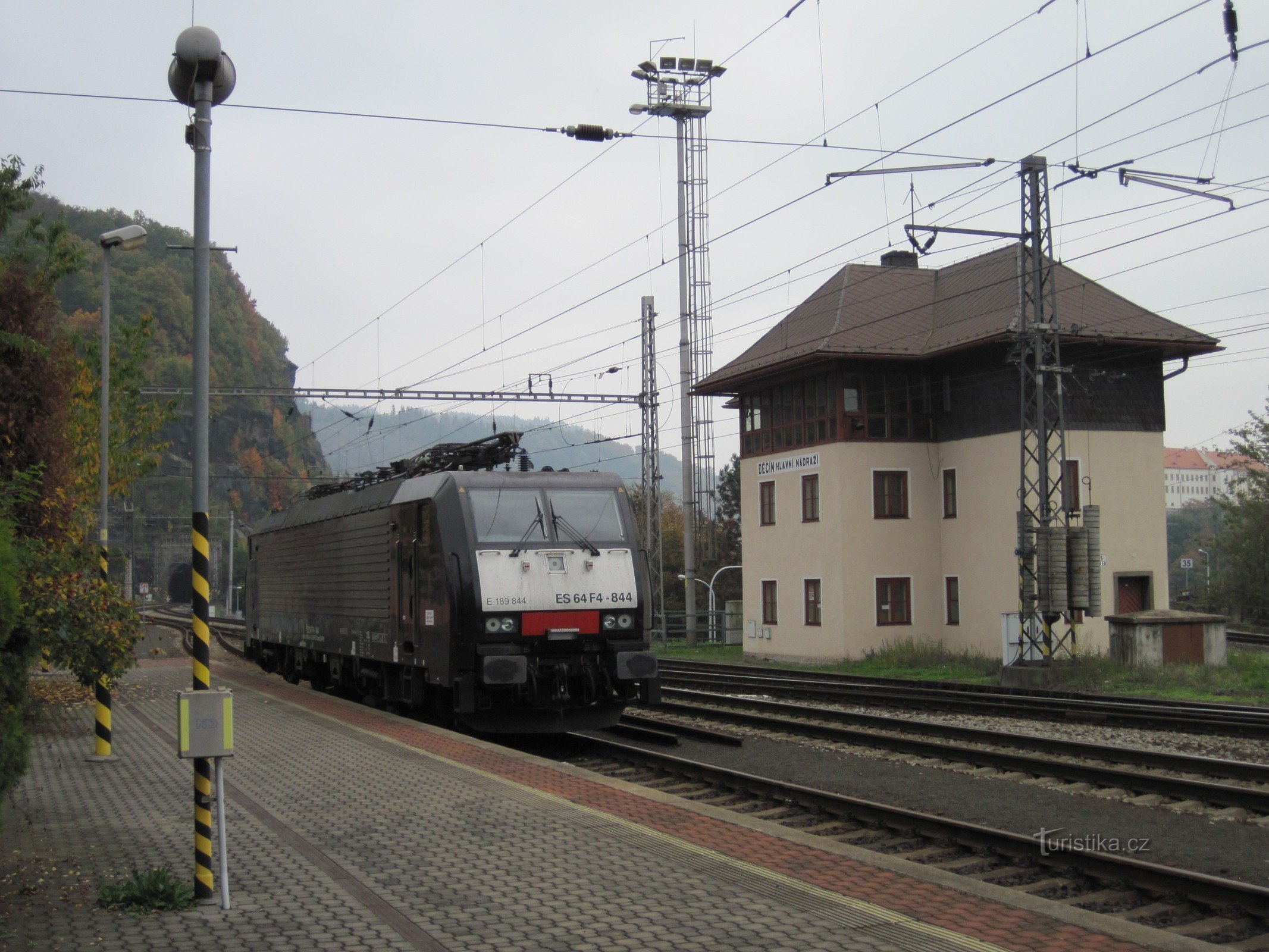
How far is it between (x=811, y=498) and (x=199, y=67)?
91.8 feet

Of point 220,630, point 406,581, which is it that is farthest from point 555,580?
point 220,630

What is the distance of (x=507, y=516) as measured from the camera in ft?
47.6

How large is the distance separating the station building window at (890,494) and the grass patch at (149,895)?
2773 cm

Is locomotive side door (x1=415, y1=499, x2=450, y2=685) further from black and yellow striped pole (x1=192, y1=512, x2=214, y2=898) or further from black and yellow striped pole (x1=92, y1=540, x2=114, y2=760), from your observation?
black and yellow striped pole (x1=192, y1=512, x2=214, y2=898)

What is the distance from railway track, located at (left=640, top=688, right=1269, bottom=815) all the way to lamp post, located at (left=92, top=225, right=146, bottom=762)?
651cm

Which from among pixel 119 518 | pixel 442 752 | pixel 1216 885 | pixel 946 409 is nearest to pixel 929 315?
pixel 946 409

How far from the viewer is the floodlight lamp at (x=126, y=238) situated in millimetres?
15648

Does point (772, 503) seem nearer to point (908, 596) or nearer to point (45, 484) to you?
point (908, 596)

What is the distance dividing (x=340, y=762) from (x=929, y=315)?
85.7ft

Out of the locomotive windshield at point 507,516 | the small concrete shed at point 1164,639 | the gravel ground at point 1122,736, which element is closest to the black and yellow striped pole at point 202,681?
the locomotive windshield at point 507,516

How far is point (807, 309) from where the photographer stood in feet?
123

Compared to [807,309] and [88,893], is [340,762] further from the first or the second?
[807,309]

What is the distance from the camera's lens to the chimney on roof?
3816 centimetres

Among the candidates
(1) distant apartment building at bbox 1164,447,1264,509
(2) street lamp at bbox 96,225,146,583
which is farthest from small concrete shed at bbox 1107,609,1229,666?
(1) distant apartment building at bbox 1164,447,1264,509
